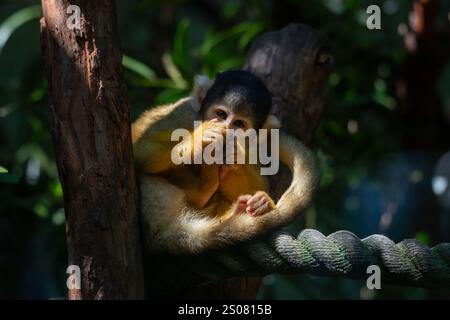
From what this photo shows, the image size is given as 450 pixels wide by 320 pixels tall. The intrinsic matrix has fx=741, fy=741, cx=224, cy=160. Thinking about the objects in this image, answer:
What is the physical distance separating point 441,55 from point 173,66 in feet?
6.35

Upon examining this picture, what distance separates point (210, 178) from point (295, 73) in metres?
1.05

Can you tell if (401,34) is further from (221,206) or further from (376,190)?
(221,206)

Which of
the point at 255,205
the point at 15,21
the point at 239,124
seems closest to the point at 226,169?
the point at 239,124

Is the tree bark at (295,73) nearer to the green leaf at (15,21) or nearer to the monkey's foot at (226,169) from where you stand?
the monkey's foot at (226,169)

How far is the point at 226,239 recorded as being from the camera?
114 inches

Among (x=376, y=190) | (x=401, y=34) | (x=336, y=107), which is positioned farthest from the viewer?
(x=376, y=190)

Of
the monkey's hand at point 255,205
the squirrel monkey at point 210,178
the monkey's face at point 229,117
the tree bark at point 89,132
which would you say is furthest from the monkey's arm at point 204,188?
the tree bark at point 89,132

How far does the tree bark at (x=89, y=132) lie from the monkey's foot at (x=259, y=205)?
528 millimetres

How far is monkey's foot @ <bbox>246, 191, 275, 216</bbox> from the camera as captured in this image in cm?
294

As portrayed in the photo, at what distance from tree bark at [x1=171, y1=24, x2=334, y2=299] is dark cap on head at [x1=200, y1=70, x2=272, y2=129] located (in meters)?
0.52

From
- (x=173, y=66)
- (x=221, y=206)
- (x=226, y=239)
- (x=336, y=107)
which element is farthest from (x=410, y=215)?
(x=226, y=239)

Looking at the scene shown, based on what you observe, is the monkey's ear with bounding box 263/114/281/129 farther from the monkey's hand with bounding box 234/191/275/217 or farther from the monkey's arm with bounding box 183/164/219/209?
the monkey's hand with bounding box 234/191/275/217

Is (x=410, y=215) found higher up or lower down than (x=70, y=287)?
higher up

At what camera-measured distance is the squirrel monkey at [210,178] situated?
2943 millimetres
